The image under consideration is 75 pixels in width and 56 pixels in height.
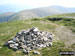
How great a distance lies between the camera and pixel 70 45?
3347 centimetres

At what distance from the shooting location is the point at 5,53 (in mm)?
29547

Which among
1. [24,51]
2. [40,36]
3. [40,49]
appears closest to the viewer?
[24,51]

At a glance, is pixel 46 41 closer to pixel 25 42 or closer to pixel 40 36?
pixel 40 36

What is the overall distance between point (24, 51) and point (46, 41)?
9.57 metres

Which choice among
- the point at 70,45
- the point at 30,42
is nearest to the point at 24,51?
the point at 30,42

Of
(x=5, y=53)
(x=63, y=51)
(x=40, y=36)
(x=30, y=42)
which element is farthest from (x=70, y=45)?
(x=5, y=53)

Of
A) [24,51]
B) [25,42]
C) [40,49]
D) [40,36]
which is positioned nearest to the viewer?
[24,51]

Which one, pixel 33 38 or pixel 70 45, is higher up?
pixel 33 38

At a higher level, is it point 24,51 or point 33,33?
point 33,33

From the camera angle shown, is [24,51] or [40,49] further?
[40,49]

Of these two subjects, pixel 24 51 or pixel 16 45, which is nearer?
pixel 24 51

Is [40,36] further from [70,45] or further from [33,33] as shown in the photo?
[70,45]

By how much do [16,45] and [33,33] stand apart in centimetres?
821

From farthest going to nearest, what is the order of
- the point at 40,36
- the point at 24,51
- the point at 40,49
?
the point at 40,36, the point at 40,49, the point at 24,51
